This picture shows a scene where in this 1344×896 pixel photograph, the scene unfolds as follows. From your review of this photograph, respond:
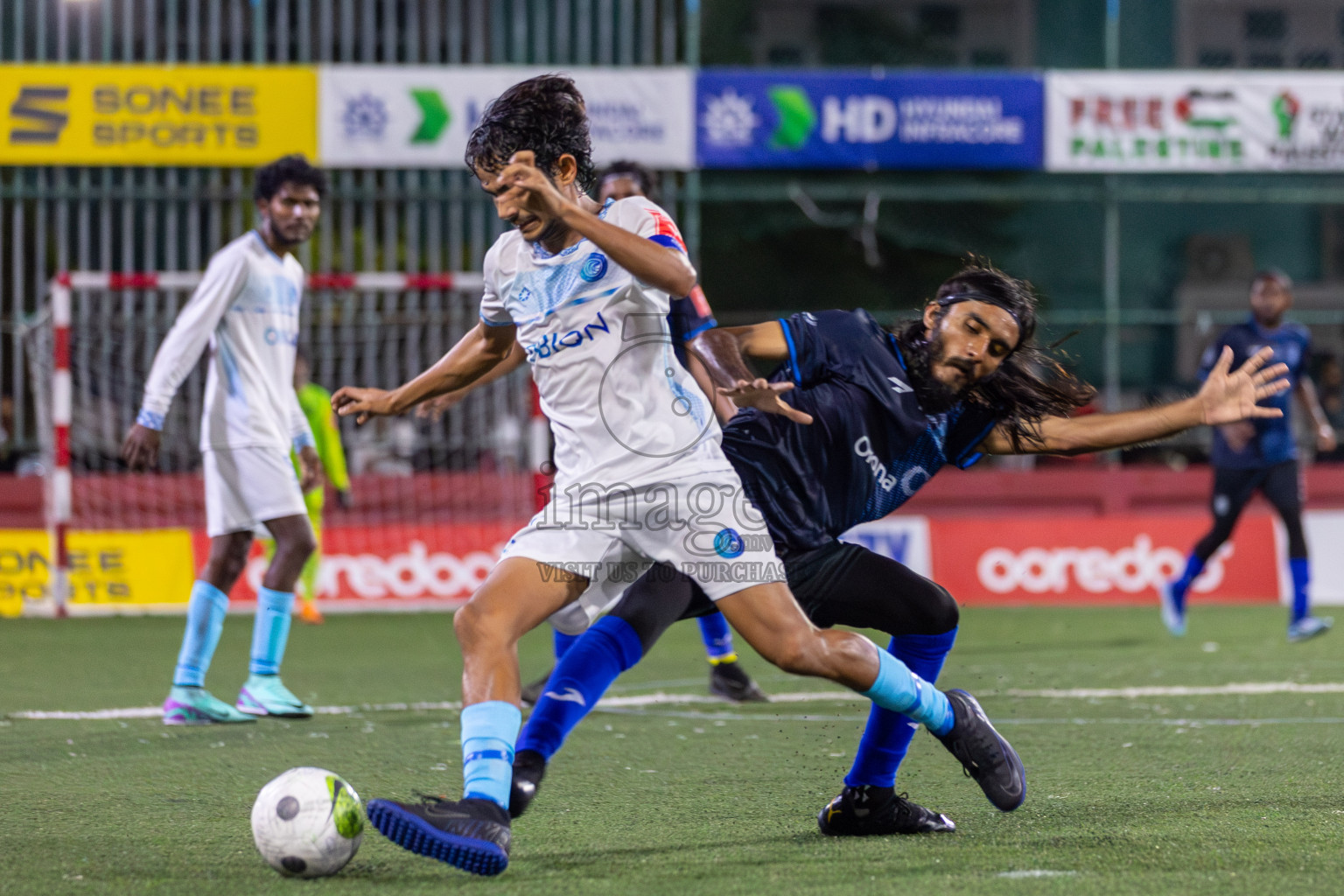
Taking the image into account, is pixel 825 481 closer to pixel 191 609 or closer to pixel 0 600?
pixel 191 609

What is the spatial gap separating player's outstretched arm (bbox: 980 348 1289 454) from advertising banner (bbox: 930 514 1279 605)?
9158 millimetres

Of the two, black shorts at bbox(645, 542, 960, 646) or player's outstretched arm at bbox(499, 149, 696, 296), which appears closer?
player's outstretched arm at bbox(499, 149, 696, 296)

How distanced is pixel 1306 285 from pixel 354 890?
1772 cm

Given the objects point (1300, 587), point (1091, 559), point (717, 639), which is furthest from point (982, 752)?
point (1091, 559)

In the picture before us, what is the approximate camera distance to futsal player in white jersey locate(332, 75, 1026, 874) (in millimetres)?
3697

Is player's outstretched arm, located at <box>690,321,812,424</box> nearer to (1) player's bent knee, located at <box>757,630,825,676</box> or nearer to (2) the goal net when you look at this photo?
(1) player's bent knee, located at <box>757,630,825,676</box>

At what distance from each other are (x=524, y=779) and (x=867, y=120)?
13813 millimetres

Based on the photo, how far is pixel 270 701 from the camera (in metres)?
6.52

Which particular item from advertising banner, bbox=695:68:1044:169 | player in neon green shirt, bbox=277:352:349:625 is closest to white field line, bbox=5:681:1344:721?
player in neon green shirt, bbox=277:352:349:625

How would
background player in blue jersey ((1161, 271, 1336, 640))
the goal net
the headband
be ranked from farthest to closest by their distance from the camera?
the goal net, background player in blue jersey ((1161, 271, 1336, 640)), the headband

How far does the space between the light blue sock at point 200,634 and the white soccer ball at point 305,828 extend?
285cm

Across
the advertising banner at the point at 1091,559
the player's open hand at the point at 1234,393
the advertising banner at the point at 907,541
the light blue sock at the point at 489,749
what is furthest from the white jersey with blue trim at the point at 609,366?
the advertising banner at the point at 1091,559

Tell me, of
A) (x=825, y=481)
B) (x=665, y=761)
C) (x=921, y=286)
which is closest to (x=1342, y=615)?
(x=921, y=286)

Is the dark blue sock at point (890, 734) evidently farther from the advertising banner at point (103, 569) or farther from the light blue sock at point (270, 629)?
the advertising banner at point (103, 569)
